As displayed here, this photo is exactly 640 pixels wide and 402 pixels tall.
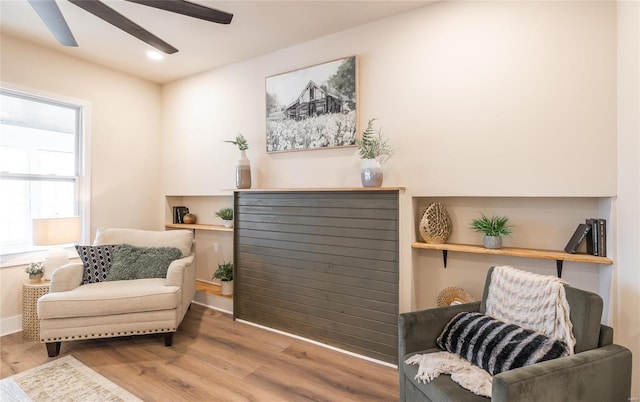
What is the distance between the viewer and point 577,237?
193 cm

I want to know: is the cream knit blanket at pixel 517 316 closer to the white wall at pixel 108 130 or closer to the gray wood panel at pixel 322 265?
the gray wood panel at pixel 322 265

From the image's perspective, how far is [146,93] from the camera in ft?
13.0

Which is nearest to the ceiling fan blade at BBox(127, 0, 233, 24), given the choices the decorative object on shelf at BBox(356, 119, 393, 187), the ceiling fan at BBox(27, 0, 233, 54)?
the ceiling fan at BBox(27, 0, 233, 54)

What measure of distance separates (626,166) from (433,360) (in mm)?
1554

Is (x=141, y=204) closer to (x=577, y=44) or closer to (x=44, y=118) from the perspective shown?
(x=44, y=118)

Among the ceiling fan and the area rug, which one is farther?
the area rug

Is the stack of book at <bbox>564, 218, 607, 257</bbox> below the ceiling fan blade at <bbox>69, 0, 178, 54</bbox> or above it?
below

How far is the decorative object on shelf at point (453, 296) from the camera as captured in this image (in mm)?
2297

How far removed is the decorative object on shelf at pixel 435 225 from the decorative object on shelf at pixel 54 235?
10.4 ft

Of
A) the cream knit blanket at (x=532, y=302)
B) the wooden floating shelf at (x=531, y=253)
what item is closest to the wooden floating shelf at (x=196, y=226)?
the wooden floating shelf at (x=531, y=253)

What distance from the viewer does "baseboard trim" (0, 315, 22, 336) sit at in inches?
111

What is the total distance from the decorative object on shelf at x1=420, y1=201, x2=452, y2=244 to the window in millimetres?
3699

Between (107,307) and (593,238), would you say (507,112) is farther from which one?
(107,307)

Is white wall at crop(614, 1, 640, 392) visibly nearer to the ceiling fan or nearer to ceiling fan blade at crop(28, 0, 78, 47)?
the ceiling fan
